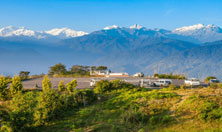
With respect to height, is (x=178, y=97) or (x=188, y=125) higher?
(x=178, y=97)

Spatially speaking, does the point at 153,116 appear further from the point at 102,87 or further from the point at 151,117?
the point at 102,87

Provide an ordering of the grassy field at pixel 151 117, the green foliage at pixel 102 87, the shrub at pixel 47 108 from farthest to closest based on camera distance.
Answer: the green foliage at pixel 102 87 < the shrub at pixel 47 108 < the grassy field at pixel 151 117

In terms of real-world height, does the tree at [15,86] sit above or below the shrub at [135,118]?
above

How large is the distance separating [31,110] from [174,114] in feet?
28.5

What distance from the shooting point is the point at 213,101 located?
1379 cm

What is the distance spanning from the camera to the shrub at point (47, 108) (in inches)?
526

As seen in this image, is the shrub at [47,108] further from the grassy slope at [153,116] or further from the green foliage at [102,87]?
the green foliage at [102,87]

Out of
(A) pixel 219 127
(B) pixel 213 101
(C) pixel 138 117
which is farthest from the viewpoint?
(B) pixel 213 101

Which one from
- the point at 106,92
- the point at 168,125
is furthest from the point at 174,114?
the point at 106,92

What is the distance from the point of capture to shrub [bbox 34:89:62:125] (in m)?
13.4

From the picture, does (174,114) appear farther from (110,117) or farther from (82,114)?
(82,114)

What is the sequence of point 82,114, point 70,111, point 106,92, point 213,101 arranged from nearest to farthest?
point 213,101 → point 82,114 → point 70,111 → point 106,92

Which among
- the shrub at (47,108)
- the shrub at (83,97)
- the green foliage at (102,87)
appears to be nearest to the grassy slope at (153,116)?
the shrub at (47,108)

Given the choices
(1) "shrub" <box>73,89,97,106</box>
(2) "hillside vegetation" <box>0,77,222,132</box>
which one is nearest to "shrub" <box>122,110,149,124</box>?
(2) "hillside vegetation" <box>0,77,222,132</box>
